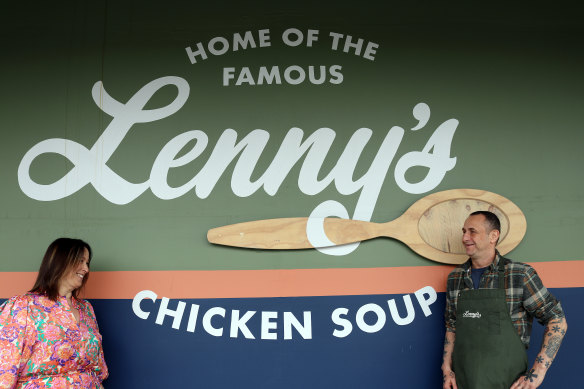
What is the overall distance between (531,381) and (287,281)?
4.79 feet

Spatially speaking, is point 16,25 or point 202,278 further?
point 16,25

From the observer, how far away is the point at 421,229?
3453 millimetres

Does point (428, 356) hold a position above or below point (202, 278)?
below

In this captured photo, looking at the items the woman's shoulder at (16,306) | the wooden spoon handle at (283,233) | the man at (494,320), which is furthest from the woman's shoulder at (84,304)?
the man at (494,320)

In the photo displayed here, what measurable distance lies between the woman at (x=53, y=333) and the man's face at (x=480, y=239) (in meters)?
2.09

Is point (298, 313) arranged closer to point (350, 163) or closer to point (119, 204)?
point (350, 163)

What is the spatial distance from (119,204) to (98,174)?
0.25 meters

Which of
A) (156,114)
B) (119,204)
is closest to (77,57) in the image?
(156,114)

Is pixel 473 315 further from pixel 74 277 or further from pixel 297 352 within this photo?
pixel 74 277

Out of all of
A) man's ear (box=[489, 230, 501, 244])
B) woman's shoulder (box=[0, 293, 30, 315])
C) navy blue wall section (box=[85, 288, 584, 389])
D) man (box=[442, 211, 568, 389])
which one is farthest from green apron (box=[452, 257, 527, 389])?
woman's shoulder (box=[0, 293, 30, 315])

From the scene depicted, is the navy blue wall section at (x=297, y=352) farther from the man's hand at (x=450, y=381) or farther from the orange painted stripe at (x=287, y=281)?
the man's hand at (x=450, y=381)

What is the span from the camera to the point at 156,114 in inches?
145

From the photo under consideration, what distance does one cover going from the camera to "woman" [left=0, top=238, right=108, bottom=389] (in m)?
2.77

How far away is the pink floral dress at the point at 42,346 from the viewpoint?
2750 mm
